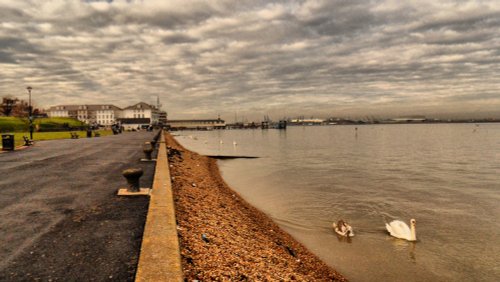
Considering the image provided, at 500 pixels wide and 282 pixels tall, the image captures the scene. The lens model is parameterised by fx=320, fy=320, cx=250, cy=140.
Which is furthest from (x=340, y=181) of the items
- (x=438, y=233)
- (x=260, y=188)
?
(x=438, y=233)

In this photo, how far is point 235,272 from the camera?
6223mm

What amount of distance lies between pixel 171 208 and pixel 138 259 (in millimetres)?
2744

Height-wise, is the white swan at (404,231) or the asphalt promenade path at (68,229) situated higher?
the asphalt promenade path at (68,229)

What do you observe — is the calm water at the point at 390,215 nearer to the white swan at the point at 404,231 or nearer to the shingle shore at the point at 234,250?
the white swan at the point at 404,231

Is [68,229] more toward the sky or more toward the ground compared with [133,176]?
more toward the ground

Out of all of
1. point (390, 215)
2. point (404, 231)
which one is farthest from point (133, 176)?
point (390, 215)

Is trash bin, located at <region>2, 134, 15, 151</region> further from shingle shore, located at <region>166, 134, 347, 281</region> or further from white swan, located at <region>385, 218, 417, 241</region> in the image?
white swan, located at <region>385, 218, 417, 241</region>

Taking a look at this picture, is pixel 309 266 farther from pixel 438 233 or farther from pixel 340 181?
pixel 340 181

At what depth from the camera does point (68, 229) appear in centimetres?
688

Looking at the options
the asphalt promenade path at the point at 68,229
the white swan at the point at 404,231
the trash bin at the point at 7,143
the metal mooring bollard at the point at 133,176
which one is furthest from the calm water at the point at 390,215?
the trash bin at the point at 7,143

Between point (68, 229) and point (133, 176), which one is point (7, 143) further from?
point (68, 229)

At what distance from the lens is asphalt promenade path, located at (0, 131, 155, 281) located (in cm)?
506

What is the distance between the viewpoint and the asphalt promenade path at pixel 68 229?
5.06 meters

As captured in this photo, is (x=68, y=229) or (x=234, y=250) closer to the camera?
(x=68, y=229)
